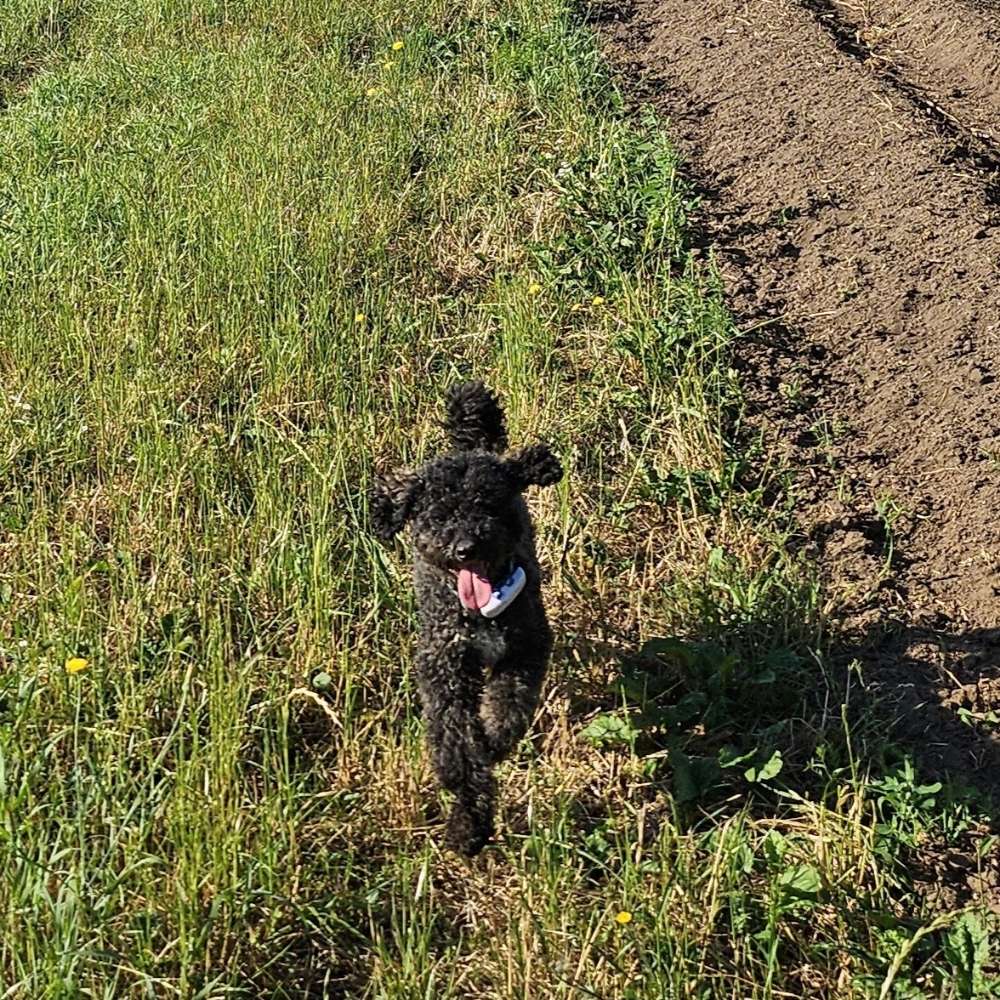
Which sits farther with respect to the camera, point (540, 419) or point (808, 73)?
point (808, 73)

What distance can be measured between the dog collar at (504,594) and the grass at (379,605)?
1.66 ft

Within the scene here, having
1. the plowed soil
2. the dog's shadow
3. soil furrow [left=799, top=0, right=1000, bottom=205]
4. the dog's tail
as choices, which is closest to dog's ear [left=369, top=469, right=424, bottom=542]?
the dog's tail

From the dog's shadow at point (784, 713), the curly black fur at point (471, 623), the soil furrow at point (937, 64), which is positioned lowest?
the dog's shadow at point (784, 713)

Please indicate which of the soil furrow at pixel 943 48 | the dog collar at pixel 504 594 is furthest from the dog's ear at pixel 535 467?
the soil furrow at pixel 943 48

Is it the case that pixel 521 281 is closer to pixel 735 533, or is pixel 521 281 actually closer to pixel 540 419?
pixel 540 419

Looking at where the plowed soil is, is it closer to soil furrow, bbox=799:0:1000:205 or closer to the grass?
soil furrow, bbox=799:0:1000:205

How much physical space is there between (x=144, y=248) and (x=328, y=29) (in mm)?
4155

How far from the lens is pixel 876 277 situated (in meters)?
6.09

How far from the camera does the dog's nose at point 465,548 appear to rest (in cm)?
347

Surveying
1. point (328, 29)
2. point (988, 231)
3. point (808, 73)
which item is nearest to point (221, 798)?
point (988, 231)

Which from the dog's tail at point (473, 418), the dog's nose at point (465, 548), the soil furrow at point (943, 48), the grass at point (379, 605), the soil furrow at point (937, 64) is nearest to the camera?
the grass at point (379, 605)

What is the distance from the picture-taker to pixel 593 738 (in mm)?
3883

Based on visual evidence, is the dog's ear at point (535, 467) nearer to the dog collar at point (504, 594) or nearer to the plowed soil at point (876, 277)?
A: the dog collar at point (504, 594)

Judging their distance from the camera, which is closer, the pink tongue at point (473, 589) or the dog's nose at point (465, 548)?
the dog's nose at point (465, 548)
